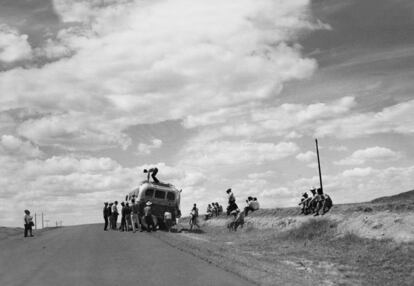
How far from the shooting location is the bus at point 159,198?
101 ft

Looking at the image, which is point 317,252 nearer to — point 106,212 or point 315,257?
point 315,257

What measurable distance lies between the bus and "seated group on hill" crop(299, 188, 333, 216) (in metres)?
8.36

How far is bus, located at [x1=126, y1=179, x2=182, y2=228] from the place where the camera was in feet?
101

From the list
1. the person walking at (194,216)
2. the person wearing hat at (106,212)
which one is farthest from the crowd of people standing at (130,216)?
the person walking at (194,216)

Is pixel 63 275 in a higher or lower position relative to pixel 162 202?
lower

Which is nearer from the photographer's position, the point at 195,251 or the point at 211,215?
the point at 195,251

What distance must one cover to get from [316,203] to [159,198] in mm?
10058

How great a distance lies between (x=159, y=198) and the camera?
3153 centimetres

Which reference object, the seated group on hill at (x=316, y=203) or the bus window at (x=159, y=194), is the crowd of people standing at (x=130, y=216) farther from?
the seated group on hill at (x=316, y=203)

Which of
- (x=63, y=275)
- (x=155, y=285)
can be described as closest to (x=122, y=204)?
(x=63, y=275)

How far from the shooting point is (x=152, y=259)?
15.2m

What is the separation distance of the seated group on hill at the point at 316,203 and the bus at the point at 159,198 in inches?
329

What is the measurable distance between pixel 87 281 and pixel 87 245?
8987 mm

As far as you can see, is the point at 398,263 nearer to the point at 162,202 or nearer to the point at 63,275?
the point at 63,275
